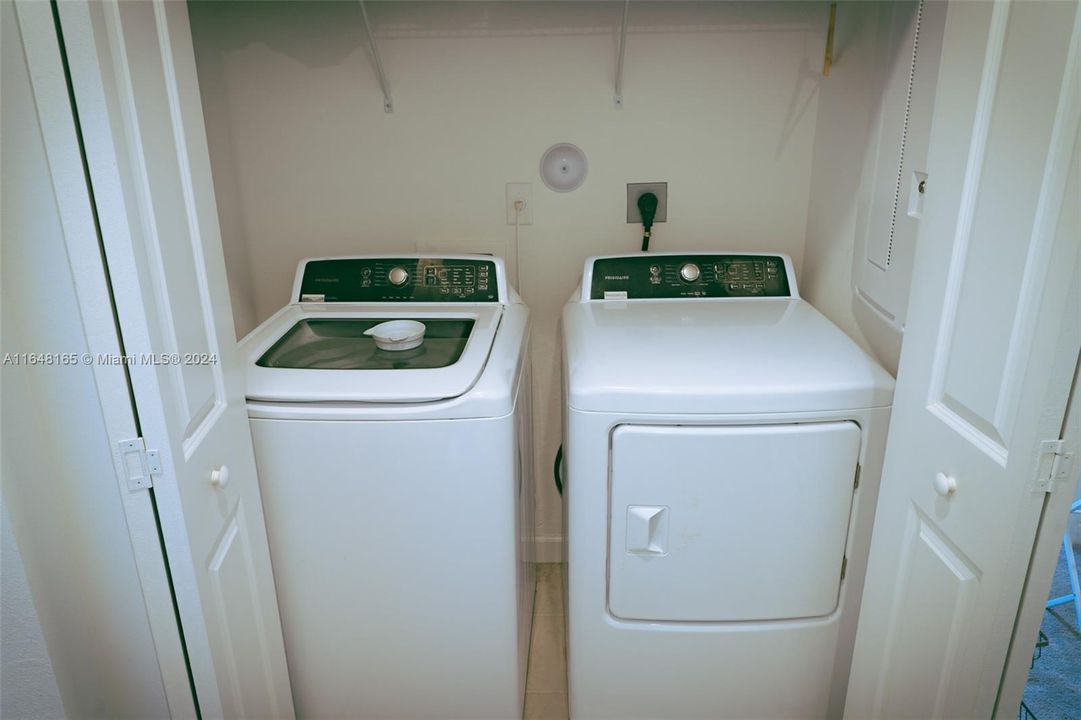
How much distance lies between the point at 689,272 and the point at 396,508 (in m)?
1.06

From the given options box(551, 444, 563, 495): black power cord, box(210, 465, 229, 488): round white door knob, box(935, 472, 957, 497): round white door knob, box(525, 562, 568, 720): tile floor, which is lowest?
box(525, 562, 568, 720): tile floor

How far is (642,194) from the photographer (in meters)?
2.18

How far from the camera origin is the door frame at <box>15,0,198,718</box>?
0.89 m

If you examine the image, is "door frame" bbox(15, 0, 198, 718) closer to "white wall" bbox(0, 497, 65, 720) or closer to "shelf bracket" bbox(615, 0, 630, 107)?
"white wall" bbox(0, 497, 65, 720)

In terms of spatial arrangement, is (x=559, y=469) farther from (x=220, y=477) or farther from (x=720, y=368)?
(x=220, y=477)

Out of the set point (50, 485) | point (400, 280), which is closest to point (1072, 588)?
point (400, 280)

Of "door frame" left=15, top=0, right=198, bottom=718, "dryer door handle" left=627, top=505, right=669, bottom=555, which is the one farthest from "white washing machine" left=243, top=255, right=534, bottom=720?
"door frame" left=15, top=0, right=198, bottom=718

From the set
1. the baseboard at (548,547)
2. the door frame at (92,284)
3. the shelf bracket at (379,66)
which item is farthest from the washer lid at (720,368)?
the baseboard at (548,547)

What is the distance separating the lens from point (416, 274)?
203 cm

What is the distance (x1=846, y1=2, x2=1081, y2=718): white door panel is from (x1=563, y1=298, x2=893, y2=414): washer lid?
0.14 meters

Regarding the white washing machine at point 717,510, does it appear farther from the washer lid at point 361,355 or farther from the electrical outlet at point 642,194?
the electrical outlet at point 642,194

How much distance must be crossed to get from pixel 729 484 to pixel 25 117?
1.32 meters

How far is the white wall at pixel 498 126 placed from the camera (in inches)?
79.9

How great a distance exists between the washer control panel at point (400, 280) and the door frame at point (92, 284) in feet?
3.31
